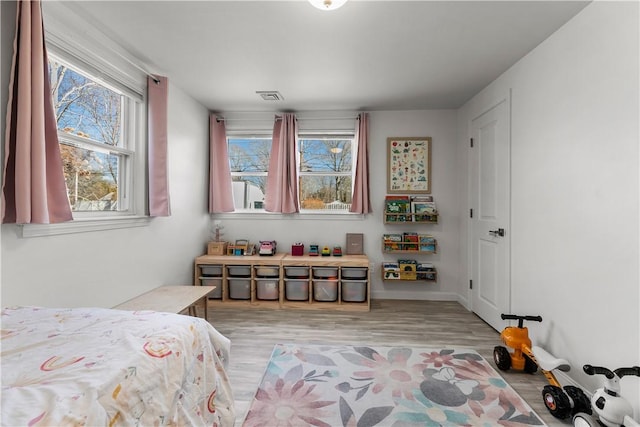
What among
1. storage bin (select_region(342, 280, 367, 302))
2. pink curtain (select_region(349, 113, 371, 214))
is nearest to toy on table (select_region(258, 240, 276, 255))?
storage bin (select_region(342, 280, 367, 302))

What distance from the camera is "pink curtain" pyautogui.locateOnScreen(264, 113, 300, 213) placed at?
12.9 feet

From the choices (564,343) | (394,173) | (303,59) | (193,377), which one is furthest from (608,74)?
(193,377)

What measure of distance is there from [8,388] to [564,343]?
2854mm

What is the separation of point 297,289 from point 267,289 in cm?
36

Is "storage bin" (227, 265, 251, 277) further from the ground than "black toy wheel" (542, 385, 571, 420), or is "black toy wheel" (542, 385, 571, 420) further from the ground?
"storage bin" (227, 265, 251, 277)

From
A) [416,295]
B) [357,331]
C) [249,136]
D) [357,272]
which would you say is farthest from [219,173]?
[416,295]

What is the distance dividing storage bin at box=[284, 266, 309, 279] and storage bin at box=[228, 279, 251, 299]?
50 centimetres

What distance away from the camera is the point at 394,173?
13.1ft

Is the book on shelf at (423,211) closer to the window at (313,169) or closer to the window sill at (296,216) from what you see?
the window sill at (296,216)

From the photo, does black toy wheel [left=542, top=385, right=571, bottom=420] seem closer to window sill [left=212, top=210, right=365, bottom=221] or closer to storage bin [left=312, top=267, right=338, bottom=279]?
storage bin [left=312, top=267, right=338, bottom=279]

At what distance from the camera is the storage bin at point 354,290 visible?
3.61 metres

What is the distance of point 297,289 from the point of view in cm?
368

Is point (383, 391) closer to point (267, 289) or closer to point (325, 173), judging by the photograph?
point (267, 289)

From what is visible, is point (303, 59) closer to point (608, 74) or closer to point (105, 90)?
point (105, 90)
